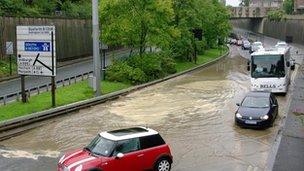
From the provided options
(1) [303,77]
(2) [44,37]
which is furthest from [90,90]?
(1) [303,77]

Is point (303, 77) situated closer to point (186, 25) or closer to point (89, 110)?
point (186, 25)

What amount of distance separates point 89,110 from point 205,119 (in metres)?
6.78

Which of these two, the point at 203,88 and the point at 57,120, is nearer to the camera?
the point at 57,120

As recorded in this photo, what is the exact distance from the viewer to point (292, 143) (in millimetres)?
20266

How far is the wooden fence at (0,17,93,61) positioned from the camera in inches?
1731

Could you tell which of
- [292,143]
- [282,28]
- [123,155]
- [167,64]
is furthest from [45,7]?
[282,28]

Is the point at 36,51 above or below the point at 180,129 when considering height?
above

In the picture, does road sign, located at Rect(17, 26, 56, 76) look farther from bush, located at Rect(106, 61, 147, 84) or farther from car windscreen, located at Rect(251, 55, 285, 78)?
car windscreen, located at Rect(251, 55, 285, 78)

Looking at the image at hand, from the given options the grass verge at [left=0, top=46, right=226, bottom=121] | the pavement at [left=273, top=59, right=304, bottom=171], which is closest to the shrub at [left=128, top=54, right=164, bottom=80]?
the grass verge at [left=0, top=46, right=226, bottom=121]

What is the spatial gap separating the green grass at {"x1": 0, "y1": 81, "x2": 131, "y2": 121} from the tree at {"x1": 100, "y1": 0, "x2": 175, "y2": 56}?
4452 mm

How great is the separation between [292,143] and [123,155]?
852 centimetres

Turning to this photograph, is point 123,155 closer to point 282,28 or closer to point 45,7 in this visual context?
point 45,7

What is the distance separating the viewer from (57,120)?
2598cm

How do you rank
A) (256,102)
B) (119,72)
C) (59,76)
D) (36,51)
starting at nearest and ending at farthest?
(256,102) < (36,51) < (119,72) < (59,76)
